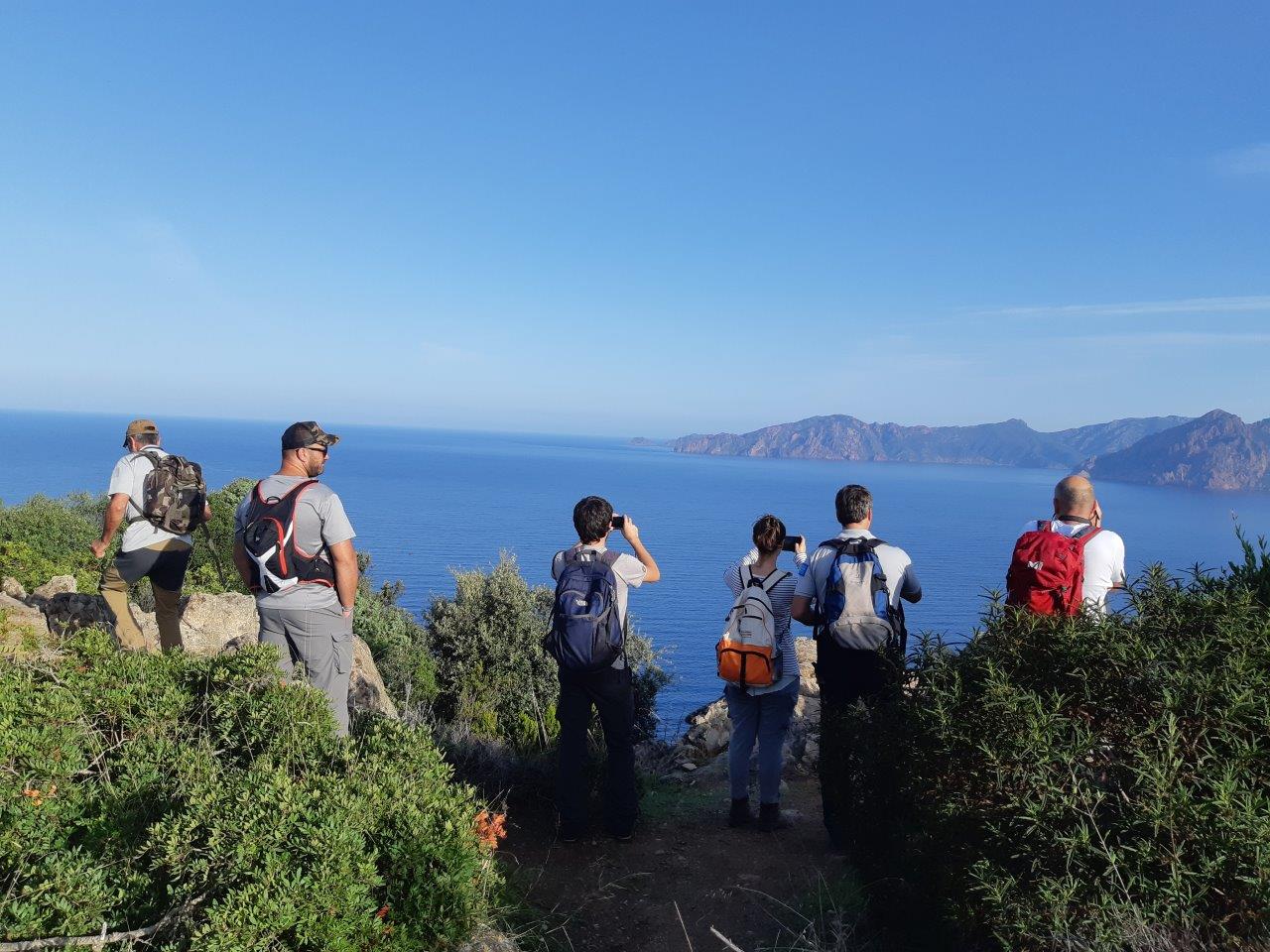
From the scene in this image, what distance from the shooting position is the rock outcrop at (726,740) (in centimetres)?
909

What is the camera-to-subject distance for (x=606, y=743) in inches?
219

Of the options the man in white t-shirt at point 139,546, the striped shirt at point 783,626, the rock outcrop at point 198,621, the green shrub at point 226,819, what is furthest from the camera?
the rock outcrop at point 198,621

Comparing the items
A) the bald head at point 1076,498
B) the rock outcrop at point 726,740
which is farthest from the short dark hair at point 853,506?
the rock outcrop at point 726,740

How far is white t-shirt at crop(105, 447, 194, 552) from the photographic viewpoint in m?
6.74

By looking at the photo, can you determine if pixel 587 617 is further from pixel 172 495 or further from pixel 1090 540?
pixel 172 495

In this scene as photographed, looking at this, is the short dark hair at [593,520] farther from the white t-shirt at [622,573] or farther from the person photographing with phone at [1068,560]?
the person photographing with phone at [1068,560]

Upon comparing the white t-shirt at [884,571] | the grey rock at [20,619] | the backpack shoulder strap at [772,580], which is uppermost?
the white t-shirt at [884,571]

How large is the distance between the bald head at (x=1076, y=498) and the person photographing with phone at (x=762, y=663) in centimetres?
169

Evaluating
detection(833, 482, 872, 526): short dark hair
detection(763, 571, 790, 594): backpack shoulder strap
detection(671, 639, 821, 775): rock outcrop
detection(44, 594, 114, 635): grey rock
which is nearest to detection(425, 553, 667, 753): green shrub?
detection(671, 639, 821, 775): rock outcrop

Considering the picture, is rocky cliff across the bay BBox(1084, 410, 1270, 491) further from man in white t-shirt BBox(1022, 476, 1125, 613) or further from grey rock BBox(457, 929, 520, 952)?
grey rock BBox(457, 929, 520, 952)

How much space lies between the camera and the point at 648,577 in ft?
18.1

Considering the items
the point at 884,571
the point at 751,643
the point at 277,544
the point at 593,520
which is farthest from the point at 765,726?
the point at 277,544

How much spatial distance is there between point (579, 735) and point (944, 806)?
9.17 ft

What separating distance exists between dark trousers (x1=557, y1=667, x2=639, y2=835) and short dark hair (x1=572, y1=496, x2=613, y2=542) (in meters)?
0.92
